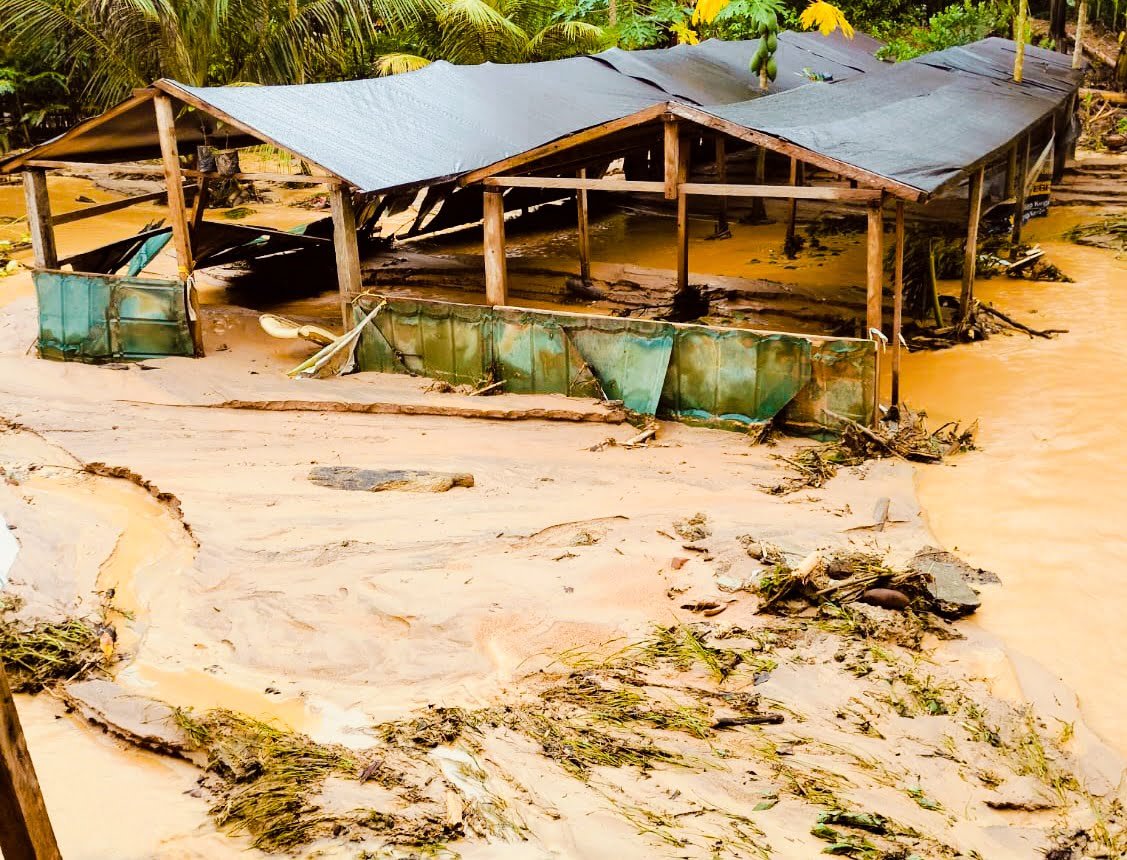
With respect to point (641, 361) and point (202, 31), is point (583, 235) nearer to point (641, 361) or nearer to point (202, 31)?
point (641, 361)

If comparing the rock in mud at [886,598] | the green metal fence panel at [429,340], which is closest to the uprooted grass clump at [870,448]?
the rock in mud at [886,598]

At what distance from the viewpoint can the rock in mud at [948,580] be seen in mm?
6211

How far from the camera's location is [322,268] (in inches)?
600

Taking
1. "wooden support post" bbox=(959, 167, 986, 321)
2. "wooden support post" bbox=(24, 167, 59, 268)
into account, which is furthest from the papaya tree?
"wooden support post" bbox=(24, 167, 59, 268)

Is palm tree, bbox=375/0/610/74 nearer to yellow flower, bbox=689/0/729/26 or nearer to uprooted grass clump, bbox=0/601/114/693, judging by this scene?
yellow flower, bbox=689/0/729/26

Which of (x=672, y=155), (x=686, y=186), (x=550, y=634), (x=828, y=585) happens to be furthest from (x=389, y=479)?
(x=672, y=155)

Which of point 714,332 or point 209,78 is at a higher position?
point 209,78

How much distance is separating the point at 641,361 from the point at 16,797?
7.07m

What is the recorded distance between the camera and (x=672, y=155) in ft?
34.9

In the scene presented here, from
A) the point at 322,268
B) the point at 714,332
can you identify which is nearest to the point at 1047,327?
the point at 714,332

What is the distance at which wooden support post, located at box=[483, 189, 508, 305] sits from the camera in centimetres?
1092

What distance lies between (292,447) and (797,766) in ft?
18.6

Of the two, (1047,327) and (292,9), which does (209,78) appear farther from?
(1047,327)

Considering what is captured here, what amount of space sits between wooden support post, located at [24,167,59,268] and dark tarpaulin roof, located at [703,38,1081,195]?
25.2 feet
